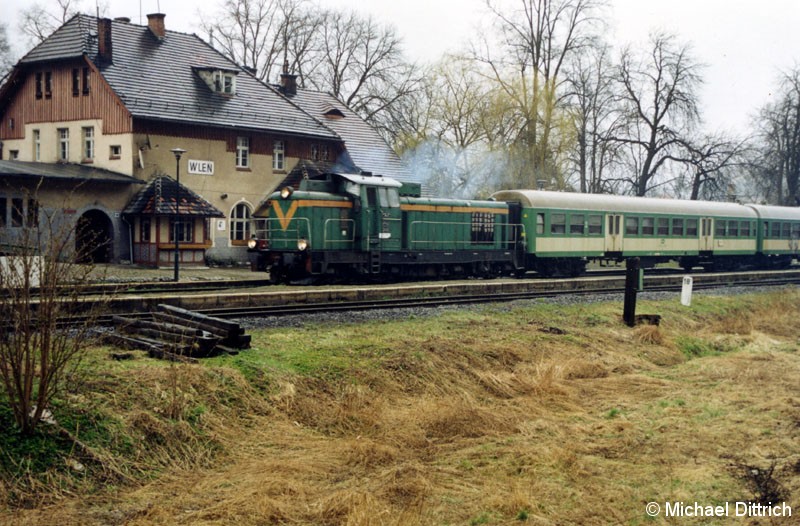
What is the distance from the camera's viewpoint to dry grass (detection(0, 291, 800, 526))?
26.5ft

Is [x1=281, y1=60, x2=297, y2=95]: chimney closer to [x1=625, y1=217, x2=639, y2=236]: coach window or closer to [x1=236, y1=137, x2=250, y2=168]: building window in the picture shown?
[x1=236, y1=137, x2=250, y2=168]: building window

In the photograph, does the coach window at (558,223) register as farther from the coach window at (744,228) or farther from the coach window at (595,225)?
the coach window at (744,228)

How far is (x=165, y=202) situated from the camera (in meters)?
30.7

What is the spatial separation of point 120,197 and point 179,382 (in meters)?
22.7

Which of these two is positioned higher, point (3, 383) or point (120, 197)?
point (120, 197)

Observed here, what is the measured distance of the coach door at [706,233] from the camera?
32875 millimetres

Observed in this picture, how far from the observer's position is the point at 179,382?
1012cm

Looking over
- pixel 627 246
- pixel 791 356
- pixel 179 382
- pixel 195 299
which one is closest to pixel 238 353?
pixel 179 382

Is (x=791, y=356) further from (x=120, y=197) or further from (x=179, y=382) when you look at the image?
(x=120, y=197)

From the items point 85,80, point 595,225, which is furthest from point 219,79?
point 595,225

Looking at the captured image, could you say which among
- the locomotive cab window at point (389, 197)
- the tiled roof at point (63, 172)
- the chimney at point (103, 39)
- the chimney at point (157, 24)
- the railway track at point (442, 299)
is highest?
the chimney at point (157, 24)

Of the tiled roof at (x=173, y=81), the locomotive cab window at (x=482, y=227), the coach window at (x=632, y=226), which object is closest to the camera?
the locomotive cab window at (x=482, y=227)

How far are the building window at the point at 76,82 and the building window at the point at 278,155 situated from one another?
8.28m

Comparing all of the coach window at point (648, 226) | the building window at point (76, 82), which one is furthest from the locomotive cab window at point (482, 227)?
the building window at point (76, 82)
